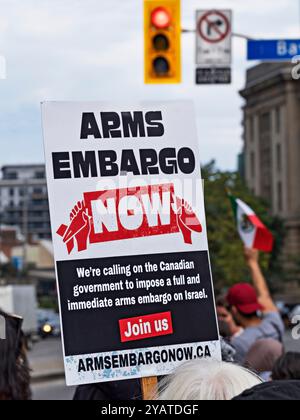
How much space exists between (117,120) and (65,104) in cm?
17

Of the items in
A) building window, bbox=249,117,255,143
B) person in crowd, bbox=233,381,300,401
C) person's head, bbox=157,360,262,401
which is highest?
person in crowd, bbox=233,381,300,401

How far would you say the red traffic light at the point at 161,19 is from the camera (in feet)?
40.3

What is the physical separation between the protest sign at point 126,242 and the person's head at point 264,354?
2175mm

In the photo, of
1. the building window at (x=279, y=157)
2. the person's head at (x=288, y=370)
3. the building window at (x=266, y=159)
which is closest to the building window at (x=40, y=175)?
the person's head at (x=288, y=370)

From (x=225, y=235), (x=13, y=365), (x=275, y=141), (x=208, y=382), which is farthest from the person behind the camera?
(x=275, y=141)

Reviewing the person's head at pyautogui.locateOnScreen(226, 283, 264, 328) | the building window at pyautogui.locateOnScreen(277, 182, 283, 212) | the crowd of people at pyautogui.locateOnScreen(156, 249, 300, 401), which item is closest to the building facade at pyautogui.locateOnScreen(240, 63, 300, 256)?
the building window at pyautogui.locateOnScreen(277, 182, 283, 212)

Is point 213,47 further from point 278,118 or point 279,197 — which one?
point 279,197

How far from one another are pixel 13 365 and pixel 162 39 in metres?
9.09

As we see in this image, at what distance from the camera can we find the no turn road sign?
14.2 meters

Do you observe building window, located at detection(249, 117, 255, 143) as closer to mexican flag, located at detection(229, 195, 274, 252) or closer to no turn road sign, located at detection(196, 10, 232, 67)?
no turn road sign, located at detection(196, 10, 232, 67)

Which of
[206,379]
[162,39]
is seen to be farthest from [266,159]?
[206,379]

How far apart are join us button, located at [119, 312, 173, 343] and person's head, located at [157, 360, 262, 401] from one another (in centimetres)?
88

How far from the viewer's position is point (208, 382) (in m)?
2.69
